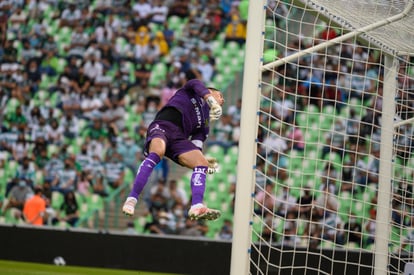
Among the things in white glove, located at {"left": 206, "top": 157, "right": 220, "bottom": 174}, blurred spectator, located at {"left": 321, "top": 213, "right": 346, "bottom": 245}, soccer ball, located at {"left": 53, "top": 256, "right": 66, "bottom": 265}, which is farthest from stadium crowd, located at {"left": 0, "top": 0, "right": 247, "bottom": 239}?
white glove, located at {"left": 206, "top": 157, "right": 220, "bottom": 174}

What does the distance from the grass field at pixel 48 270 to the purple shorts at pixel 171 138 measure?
225 inches

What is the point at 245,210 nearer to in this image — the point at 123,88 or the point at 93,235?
the point at 93,235

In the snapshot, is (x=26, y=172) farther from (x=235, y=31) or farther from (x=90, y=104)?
(x=235, y=31)

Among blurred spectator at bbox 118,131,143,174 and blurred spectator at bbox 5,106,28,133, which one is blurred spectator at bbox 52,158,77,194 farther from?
blurred spectator at bbox 5,106,28,133

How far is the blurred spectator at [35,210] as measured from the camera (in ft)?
43.1

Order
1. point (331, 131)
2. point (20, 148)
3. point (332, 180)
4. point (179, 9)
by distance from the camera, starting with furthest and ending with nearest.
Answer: point (179, 9)
point (20, 148)
point (332, 180)
point (331, 131)

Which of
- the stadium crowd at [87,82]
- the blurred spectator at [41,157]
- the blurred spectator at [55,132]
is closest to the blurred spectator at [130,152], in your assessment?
the stadium crowd at [87,82]

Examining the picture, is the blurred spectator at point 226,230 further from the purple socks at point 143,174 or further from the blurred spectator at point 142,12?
the purple socks at point 143,174

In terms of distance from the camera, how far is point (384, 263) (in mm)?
7094

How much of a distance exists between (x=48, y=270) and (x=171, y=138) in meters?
6.38

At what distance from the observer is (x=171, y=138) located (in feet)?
19.7

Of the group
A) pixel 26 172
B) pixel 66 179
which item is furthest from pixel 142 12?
pixel 26 172

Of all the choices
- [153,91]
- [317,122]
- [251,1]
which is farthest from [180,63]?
[251,1]

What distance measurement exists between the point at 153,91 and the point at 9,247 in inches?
Answer: 143
